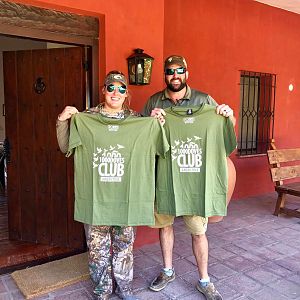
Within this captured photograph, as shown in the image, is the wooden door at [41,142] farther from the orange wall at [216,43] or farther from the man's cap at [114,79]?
the man's cap at [114,79]

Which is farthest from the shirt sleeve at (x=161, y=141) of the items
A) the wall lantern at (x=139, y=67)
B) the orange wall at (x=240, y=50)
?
the orange wall at (x=240, y=50)

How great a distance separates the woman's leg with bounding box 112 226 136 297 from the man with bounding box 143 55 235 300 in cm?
27

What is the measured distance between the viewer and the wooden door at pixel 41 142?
11.6 ft

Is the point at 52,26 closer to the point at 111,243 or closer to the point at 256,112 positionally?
the point at 111,243

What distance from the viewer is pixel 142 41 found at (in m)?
3.55

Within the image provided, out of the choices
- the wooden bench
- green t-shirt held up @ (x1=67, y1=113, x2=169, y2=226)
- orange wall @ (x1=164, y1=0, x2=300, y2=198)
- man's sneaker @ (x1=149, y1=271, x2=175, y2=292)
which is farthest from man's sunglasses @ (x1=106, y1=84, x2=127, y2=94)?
the wooden bench

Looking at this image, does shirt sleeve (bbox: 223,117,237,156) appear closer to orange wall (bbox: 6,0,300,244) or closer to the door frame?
orange wall (bbox: 6,0,300,244)

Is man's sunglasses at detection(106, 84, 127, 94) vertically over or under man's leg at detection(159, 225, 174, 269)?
over

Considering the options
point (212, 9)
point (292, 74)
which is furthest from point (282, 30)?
point (212, 9)

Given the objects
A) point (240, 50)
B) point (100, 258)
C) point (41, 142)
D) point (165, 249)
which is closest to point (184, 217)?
point (165, 249)

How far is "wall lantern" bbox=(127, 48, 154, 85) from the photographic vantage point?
11.2 ft

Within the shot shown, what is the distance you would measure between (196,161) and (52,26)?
5.75 ft

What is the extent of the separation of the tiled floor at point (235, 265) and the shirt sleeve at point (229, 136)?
119 cm

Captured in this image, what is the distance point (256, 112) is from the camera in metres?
6.05
